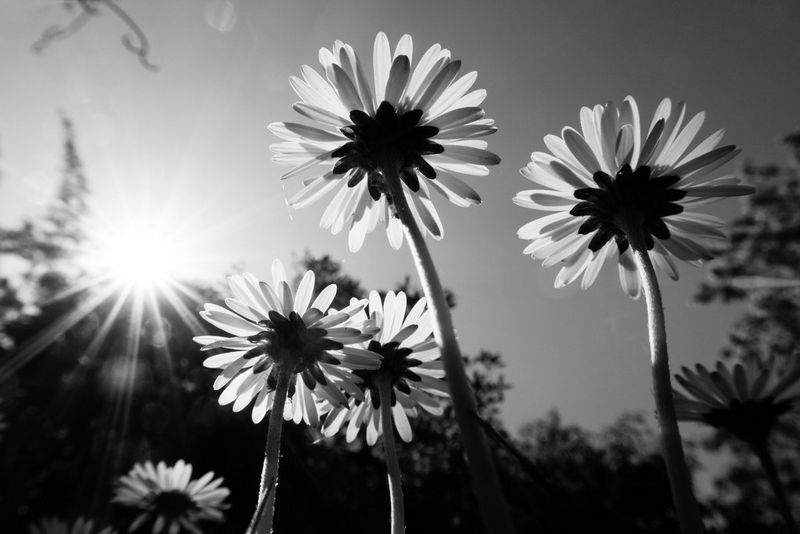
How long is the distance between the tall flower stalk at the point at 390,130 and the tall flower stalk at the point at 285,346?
42cm

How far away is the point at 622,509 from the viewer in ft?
66.0

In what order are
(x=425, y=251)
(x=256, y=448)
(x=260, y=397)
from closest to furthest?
(x=425, y=251)
(x=260, y=397)
(x=256, y=448)

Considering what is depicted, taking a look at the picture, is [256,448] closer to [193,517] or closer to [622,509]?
[193,517]

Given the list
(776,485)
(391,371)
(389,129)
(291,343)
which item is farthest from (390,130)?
(776,485)

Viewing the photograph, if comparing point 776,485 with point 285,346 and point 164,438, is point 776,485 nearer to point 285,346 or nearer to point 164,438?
point 285,346

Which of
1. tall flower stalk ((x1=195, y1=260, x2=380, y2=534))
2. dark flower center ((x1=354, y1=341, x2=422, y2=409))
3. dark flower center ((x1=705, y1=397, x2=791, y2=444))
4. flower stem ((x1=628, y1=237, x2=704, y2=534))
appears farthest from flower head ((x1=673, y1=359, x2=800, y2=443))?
tall flower stalk ((x1=195, y1=260, x2=380, y2=534))

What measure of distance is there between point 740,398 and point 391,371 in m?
1.86

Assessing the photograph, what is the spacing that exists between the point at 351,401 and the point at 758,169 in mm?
29067

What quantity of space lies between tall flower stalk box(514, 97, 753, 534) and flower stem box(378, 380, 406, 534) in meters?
0.95

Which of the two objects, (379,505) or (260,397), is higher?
(379,505)

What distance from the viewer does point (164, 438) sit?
614 inches

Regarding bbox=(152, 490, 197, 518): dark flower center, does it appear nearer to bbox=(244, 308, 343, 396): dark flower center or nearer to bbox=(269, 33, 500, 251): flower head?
bbox=(244, 308, 343, 396): dark flower center

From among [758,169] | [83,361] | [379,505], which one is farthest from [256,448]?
[758,169]

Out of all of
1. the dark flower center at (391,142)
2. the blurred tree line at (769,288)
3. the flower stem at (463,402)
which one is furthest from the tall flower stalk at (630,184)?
A: the blurred tree line at (769,288)
